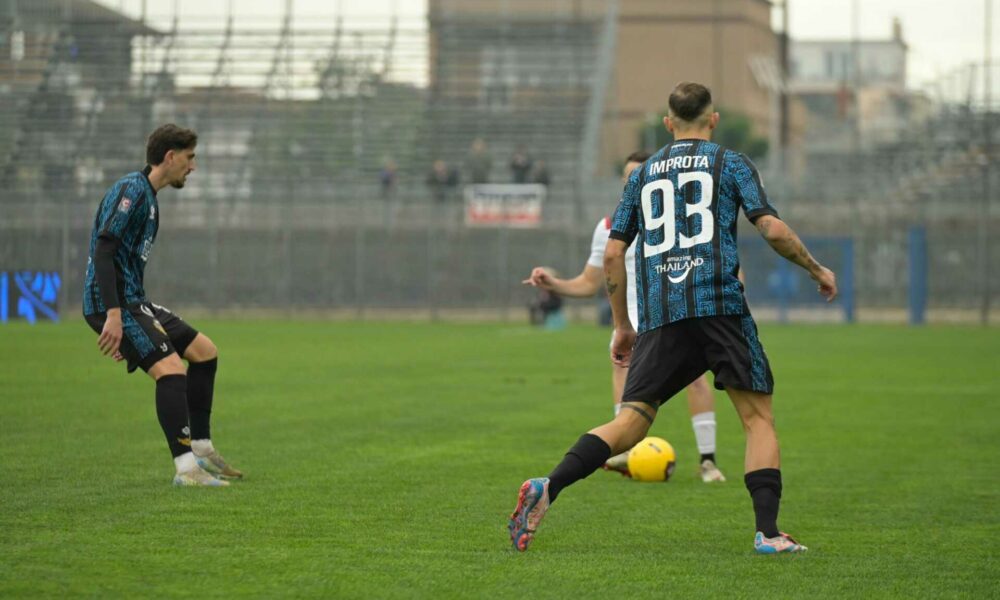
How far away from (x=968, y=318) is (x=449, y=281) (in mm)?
12597

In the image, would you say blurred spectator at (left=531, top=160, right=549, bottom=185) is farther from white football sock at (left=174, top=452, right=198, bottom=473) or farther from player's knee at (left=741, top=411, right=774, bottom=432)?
player's knee at (left=741, top=411, right=774, bottom=432)

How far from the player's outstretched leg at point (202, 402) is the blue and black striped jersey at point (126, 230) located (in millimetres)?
631

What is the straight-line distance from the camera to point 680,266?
670cm

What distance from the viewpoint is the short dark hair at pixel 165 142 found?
8.63m

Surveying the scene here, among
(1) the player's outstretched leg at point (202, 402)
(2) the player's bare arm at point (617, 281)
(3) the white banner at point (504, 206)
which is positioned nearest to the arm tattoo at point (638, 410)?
Result: (2) the player's bare arm at point (617, 281)

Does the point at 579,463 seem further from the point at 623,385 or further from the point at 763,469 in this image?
the point at 623,385

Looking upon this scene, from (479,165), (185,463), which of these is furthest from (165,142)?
(479,165)

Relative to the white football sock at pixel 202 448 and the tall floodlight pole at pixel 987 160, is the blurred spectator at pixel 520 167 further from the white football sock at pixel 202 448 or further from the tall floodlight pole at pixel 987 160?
the white football sock at pixel 202 448

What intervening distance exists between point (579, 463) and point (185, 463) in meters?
2.92

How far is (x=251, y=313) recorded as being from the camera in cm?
3781

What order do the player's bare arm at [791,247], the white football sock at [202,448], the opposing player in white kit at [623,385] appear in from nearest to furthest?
1. the player's bare arm at [791,247]
2. the white football sock at [202,448]
3. the opposing player in white kit at [623,385]

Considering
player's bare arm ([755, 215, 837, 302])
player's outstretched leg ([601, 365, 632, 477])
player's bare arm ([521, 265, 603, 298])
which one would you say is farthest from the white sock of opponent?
player's bare arm ([755, 215, 837, 302])

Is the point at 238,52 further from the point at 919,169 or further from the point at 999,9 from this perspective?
the point at 999,9

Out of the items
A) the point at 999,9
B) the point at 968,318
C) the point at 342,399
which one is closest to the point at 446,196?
the point at 968,318
